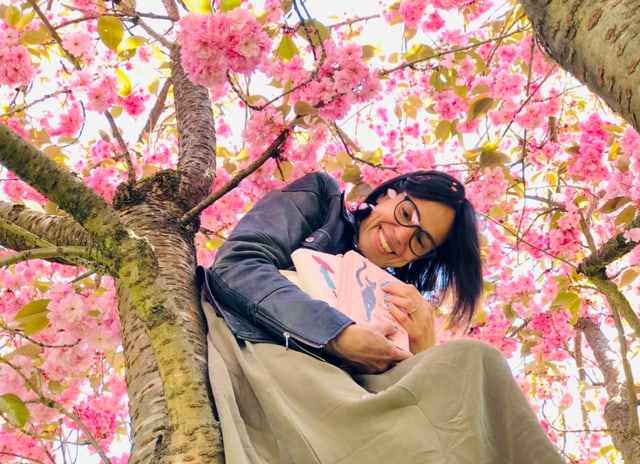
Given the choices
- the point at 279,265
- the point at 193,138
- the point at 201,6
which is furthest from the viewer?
the point at 193,138

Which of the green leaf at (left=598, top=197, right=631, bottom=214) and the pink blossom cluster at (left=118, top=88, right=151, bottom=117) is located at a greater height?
the pink blossom cluster at (left=118, top=88, right=151, bottom=117)

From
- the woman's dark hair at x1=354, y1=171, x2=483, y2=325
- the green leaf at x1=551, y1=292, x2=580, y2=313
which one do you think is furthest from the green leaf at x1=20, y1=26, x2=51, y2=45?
the green leaf at x1=551, y1=292, x2=580, y2=313

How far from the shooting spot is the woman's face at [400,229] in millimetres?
1592

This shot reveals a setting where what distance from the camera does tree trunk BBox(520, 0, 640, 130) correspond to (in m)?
0.70

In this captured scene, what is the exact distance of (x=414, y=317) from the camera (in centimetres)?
133

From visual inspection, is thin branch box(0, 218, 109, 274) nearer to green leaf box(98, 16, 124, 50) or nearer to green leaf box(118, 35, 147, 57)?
green leaf box(98, 16, 124, 50)

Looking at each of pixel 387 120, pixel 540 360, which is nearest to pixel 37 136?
pixel 387 120

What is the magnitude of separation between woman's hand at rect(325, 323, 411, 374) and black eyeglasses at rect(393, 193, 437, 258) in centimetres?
60

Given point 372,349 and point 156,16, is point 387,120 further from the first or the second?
point 372,349

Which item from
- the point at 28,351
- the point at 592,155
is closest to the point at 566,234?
the point at 592,155

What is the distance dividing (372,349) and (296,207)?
1.79ft

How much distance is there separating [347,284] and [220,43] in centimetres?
69

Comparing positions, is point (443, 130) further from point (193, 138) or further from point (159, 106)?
point (159, 106)

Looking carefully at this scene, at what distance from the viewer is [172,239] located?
4.60 ft
